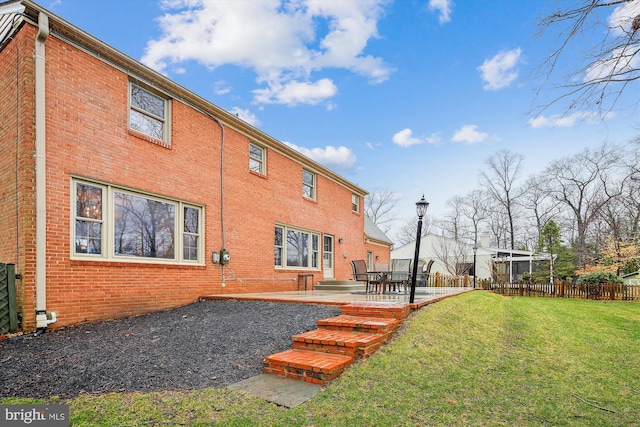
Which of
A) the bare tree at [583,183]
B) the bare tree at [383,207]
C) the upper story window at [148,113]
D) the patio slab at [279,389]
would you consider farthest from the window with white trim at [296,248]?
the bare tree at [383,207]

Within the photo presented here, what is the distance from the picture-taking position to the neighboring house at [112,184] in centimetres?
615

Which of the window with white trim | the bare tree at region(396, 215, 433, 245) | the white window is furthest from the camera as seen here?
the bare tree at region(396, 215, 433, 245)

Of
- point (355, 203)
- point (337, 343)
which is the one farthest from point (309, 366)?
point (355, 203)

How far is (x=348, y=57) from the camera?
14.3 metres

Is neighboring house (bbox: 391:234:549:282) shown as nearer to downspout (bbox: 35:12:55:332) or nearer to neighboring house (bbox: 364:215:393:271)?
neighboring house (bbox: 364:215:393:271)

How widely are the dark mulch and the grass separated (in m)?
0.38

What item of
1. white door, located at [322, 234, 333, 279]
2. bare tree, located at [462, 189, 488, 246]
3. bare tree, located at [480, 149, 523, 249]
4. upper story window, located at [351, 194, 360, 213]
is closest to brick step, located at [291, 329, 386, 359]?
white door, located at [322, 234, 333, 279]

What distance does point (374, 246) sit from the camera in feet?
68.1

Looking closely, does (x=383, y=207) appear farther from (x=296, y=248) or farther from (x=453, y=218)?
(x=296, y=248)

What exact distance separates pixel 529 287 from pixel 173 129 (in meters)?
18.8

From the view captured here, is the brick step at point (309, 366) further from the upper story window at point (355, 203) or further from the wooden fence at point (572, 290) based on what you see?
the wooden fence at point (572, 290)

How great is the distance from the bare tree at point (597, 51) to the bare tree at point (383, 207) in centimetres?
3804

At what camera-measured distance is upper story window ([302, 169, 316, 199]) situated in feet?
46.4

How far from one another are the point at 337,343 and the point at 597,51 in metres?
4.11
